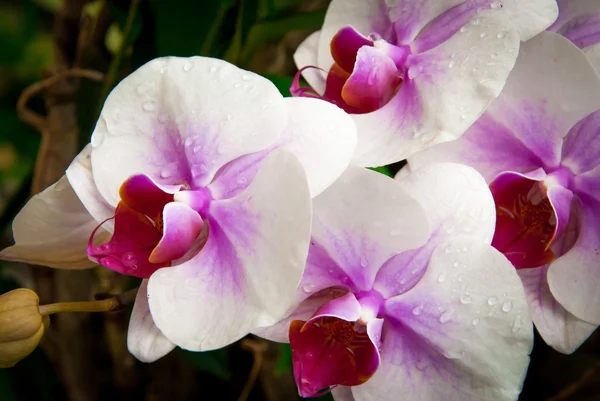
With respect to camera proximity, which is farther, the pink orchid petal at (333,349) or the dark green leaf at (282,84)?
the dark green leaf at (282,84)

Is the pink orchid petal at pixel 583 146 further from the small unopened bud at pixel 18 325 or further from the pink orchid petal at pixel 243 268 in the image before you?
the small unopened bud at pixel 18 325

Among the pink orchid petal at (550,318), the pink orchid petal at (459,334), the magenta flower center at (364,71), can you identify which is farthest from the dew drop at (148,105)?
the pink orchid petal at (550,318)

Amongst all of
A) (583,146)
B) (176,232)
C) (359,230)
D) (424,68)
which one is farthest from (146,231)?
(583,146)

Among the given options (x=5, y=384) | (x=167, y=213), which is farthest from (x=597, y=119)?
(x=5, y=384)

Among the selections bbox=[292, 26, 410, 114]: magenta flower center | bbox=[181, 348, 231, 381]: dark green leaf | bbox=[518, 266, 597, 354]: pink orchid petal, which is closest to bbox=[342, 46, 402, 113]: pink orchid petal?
bbox=[292, 26, 410, 114]: magenta flower center

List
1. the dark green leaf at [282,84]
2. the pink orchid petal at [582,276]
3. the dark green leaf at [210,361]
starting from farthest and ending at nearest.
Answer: the dark green leaf at [210,361] → the dark green leaf at [282,84] → the pink orchid petal at [582,276]

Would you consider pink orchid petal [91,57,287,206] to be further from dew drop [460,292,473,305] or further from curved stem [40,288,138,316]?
dew drop [460,292,473,305]

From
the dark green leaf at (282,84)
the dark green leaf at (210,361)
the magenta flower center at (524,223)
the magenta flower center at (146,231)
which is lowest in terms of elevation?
Answer: the dark green leaf at (210,361)

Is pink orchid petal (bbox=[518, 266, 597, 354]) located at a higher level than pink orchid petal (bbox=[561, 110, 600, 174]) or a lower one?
lower

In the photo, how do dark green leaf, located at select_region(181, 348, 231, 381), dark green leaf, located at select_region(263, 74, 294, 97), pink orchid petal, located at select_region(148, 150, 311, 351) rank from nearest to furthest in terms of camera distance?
pink orchid petal, located at select_region(148, 150, 311, 351) → dark green leaf, located at select_region(263, 74, 294, 97) → dark green leaf, located at select_region(181, 348, 231, 381)
